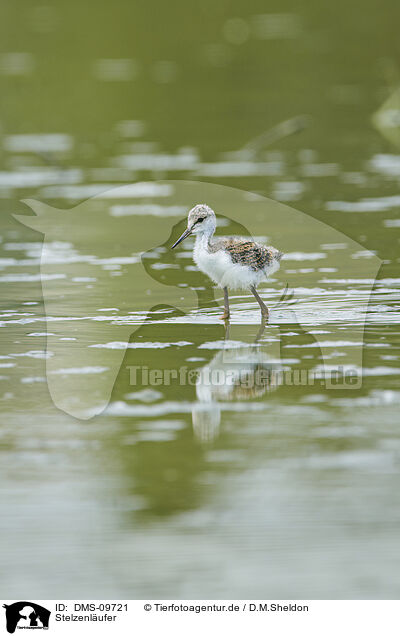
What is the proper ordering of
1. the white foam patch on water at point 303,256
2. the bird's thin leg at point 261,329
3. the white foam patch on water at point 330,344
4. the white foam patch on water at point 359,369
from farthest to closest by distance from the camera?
the white foam patch on water at point 303,256 → the bird's thin leg at point 261,329 → the white foam patch on water at point 330,344 → the white foam patch on water at point 359,369

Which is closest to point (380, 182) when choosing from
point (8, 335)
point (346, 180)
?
point (346, 180)

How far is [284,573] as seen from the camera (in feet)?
20.1

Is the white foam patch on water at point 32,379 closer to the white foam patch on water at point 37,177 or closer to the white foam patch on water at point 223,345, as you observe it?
the white foam patch on water at point 223,345

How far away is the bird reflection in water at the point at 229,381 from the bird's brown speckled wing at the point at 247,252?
3.35 ft

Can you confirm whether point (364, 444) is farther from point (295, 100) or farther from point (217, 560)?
point (295, 100)

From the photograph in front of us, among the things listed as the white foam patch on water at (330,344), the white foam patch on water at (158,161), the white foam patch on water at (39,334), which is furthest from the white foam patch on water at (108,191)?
the white foam patch on water at (330,344)

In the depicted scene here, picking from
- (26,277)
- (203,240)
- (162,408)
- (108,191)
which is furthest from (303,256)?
(162,408)

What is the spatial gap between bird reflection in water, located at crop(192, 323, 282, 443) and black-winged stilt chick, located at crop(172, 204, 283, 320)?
0.92 metres

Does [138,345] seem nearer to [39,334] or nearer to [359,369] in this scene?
[39,334]

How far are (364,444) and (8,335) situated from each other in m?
3.84
